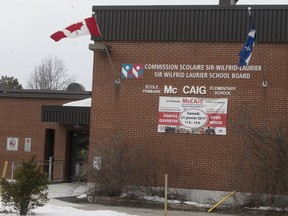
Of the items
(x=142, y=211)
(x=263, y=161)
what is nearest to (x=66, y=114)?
(x=142, y=211)

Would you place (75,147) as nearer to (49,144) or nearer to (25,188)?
(49,144)

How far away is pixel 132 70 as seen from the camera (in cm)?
1925

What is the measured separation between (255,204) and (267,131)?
7.16ft

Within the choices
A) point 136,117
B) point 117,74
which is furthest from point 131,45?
point 136,117

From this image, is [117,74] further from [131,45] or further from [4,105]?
[4,105]

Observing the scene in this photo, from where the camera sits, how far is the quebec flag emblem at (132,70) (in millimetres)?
19188

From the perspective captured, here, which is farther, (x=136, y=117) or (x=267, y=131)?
(x=136, y=117)

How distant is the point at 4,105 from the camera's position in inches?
1136

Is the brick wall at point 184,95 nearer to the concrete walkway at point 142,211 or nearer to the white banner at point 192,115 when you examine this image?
the white banner at point 192,115

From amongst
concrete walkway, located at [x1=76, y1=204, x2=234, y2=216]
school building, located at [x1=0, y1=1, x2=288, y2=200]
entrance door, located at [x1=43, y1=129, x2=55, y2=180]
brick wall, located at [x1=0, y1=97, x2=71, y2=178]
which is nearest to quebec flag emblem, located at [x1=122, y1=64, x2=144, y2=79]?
school building, located at [x1=0, y1=1, x2=288, y2=200]

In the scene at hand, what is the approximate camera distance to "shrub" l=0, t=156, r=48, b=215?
13000 millimetres

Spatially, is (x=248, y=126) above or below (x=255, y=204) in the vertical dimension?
above

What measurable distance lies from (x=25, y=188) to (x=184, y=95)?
24.0 feet

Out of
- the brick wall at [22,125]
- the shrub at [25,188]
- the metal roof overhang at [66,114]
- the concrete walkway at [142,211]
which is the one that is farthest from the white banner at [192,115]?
the brick wall at [22,125]
